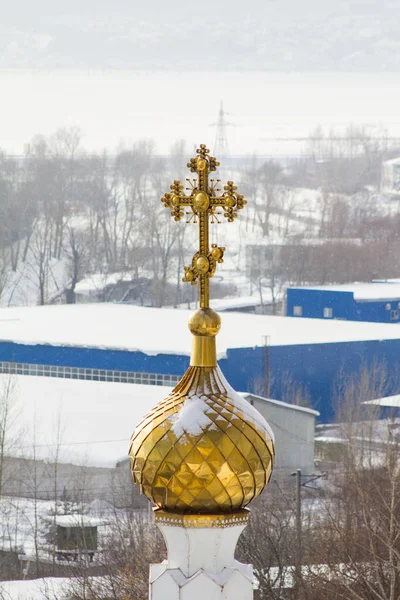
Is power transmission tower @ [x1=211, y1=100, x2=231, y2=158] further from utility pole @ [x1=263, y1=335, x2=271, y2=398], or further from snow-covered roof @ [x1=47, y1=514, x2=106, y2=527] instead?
snow-covered roof @ [x1=47, y1=514, x2=106, y2=527]

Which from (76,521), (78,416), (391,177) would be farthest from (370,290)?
(391,177)

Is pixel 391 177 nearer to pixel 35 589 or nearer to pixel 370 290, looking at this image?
pixel 370 290

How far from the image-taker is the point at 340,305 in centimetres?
3034

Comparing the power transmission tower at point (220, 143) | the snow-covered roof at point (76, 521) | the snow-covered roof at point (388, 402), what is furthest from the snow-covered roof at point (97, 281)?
the snow-covered roof at point (76, 521)

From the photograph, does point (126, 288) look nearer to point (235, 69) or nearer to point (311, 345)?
point (311, 345)

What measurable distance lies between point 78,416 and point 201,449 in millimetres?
13762

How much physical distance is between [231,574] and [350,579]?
695 centimetres

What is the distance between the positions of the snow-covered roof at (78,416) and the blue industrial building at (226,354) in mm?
1028

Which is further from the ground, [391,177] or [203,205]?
[391,177]

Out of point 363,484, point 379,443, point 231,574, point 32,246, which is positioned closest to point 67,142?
point 32,246

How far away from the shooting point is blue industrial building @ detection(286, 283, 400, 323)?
30.2 metres

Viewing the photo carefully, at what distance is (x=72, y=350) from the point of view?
2061cm

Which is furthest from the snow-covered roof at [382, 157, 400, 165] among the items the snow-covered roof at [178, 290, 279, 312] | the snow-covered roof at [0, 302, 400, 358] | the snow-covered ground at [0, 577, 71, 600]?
the snow-covered ground at [0, 577, 71, 600]

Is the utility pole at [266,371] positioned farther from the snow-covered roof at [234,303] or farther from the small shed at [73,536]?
the snow-covered roof at [234,303]
